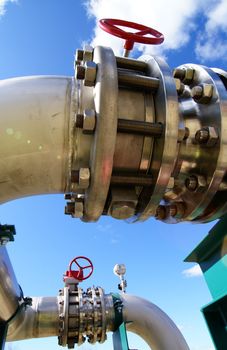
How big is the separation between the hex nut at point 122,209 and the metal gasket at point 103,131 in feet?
0.20

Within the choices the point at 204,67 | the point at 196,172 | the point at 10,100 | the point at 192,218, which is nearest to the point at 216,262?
the point at 192,218

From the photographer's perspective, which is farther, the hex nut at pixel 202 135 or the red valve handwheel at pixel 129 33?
the red valve handwheel at pixel 129 33

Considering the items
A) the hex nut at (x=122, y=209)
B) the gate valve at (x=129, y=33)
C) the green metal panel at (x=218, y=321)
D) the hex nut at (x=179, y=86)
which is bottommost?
the green metal panel at (x=218, y=321)

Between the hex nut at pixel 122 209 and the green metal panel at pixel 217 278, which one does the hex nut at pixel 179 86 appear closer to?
the hex nut at pixel 122 209

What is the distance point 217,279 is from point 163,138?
1.46 feet

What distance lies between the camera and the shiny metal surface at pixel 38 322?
5.83 ft

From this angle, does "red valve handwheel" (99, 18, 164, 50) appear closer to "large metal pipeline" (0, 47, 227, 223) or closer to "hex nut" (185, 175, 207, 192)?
"large metal pipeline" (0, 47, 227, 223)

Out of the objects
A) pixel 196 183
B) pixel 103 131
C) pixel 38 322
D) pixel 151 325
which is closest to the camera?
pixel 103 131

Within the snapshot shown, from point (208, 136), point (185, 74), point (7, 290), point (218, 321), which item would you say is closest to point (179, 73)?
point (185, 74)

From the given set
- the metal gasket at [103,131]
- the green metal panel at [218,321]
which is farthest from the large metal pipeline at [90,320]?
the metal gasket at [103,131]

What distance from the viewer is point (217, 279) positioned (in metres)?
0.76

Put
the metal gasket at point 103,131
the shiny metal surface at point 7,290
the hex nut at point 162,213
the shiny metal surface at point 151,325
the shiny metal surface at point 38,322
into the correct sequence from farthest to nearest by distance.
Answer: the shiny metal surface at point 151,325 < the shiny metal surface at point 38,322 < the shiny metal surface at point 7,290 < the hex nut at point 162,213 < the metal gasket at point 103,131

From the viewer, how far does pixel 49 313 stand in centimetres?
185

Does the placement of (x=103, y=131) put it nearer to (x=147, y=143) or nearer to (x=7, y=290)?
(x=147, y=143)
